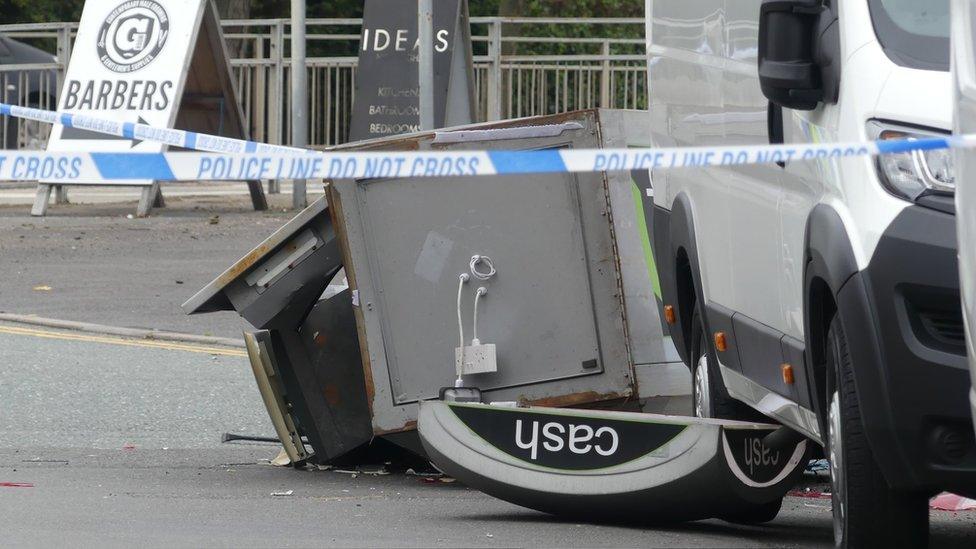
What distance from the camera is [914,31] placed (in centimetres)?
482

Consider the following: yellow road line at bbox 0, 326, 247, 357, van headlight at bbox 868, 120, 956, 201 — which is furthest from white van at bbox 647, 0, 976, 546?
yellow road line at bbox 0, 326, 247, 357

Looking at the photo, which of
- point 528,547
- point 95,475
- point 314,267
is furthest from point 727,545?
point 95,475

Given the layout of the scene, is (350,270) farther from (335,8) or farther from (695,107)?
(335,8)

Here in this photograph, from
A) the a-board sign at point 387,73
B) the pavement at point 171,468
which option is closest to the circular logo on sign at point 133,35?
the a-board sign at point 387,73

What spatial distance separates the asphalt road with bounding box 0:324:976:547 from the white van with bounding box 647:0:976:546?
0.90m

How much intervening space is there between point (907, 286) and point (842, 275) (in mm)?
269

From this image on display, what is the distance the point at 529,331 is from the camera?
786cm

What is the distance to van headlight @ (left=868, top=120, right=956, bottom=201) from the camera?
4.39 meters

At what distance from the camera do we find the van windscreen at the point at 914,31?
15.4 ft

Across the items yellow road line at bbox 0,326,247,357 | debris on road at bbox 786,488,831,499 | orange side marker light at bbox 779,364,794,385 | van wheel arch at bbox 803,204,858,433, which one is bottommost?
yellow road line at bbox 0,326,247,357

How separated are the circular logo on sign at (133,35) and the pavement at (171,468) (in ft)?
10.8

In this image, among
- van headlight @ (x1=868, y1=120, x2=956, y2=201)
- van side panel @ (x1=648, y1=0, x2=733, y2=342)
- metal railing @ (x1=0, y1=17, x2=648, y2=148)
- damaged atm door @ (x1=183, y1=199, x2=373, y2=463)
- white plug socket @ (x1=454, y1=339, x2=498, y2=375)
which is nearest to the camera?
van headlight @ (x1=868, y1=120, x2=956, y2=201)

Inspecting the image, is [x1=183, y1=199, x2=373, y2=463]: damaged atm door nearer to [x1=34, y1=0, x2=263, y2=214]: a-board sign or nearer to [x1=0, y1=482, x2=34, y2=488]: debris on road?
[x1=0, y1=482, x2=34, y2=488]: debris on road

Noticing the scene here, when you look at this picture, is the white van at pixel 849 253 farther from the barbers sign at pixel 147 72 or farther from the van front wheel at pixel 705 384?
the barbers sign at pixel 147 72
